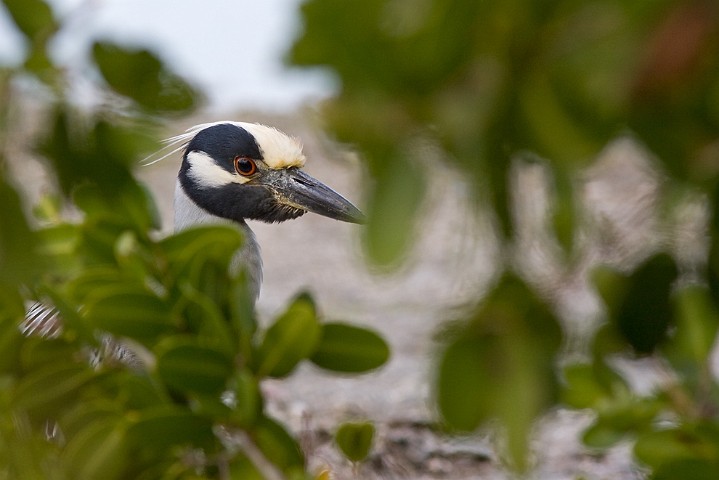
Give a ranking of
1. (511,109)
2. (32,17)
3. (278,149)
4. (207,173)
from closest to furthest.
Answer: (511,109)
(32,17)
(278,149)
(207,173)

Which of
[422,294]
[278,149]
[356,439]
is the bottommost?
[356,439]

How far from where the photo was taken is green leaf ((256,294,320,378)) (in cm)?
101

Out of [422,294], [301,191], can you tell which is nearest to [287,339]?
[301,191]

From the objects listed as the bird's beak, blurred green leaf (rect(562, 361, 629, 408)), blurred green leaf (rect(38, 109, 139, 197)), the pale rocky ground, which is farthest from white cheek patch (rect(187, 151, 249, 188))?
blurred green leaf (rect(38, 109, 139, 197))

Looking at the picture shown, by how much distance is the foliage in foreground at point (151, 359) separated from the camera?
0.97 m

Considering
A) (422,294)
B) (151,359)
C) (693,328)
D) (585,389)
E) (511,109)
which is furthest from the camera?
(422,294)

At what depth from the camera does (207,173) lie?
3148 mm

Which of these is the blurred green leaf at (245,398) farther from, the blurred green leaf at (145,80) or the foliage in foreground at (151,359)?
the blurred green leaf at (145,80)

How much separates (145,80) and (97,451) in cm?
39

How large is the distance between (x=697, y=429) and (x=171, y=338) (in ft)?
1.70

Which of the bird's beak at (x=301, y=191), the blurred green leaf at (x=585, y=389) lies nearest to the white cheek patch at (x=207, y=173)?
the bird's beak at (x=301, y=191)

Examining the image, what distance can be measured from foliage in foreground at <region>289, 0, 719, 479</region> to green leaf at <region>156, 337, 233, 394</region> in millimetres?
340

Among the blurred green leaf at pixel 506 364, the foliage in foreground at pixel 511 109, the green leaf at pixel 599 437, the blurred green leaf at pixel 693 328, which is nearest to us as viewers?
the foliage in foreground at pixel 511 109

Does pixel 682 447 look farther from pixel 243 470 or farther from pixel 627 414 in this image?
pixel 243 470
